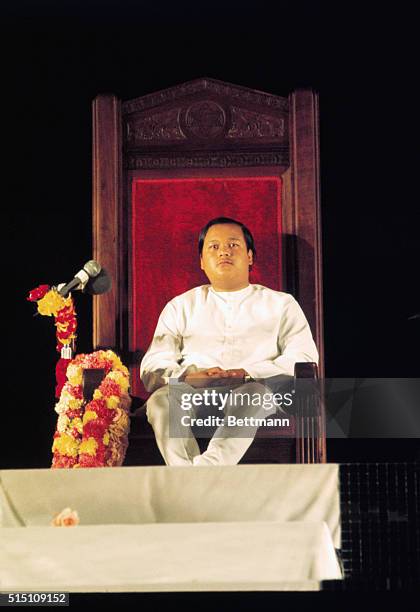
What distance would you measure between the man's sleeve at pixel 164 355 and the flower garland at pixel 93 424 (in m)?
0.20

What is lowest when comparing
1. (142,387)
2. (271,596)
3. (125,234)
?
(271,596)

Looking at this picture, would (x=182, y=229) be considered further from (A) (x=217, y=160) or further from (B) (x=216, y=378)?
(B) (x=216, y=378)

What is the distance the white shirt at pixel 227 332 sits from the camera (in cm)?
445

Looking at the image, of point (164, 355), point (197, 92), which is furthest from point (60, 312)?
point (197, 92)

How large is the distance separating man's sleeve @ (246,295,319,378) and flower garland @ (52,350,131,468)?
57cm

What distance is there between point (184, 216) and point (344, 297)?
84 centimetres

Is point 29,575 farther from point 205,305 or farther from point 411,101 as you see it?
point 411,101

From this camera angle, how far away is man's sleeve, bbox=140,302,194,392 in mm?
4395

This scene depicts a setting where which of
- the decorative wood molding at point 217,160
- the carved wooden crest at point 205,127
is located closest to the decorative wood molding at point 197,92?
the carved wooden crest at point 205,127

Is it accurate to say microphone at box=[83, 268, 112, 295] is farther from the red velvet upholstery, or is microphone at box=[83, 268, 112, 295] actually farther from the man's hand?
the man's hand

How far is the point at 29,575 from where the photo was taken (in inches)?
98.4

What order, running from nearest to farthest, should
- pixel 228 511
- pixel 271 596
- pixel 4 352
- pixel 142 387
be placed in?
pixel 271 596
pixel 228 511
pixel 142 387
pixel 4 352

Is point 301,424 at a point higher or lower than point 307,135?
lower

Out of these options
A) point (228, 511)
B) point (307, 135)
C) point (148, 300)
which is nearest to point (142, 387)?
point (148, 300)
